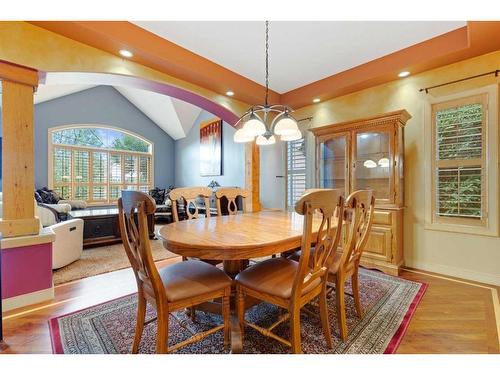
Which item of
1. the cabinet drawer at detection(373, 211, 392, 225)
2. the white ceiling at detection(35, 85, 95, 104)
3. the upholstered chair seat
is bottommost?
the upholstered chair seat

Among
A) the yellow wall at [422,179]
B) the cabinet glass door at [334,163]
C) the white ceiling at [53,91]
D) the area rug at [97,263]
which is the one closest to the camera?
the yellow wall at [422,179]

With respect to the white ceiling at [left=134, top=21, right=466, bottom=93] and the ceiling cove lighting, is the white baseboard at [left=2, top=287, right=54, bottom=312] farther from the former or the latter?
the white ceiling at [left=134, top=21, right=466, bottom=93]

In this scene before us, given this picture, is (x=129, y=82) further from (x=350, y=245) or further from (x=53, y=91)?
(x=53, y=91)

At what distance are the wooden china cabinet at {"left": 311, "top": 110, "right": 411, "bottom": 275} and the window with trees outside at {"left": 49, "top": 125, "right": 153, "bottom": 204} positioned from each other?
6.41 m

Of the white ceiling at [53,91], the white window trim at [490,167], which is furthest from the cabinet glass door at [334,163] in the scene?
the white ceiling at [53,91]

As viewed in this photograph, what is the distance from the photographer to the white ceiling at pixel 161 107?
6.32 m

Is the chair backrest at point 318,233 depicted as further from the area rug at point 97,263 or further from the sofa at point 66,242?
the sofa at point 66,242

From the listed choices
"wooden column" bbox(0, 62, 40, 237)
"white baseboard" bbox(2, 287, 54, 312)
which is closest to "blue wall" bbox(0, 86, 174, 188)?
"wooden column" bbox(0, 62, 40, 237)

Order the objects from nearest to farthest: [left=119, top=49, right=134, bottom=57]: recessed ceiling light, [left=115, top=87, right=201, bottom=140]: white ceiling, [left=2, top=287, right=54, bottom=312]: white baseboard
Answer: [left=2, top=287, right=54, bottom=312]: white baseboard < [left=119, top=49, right=134, bottom=57]: recessed ceiling light < [left=115, top=87, right=201, bottom=140]: white ceiling

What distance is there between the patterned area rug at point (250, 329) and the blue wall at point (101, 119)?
5910mm

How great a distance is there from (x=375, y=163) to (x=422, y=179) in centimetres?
55

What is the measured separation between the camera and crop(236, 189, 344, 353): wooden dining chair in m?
1.26

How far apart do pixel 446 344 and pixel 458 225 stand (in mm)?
1693
